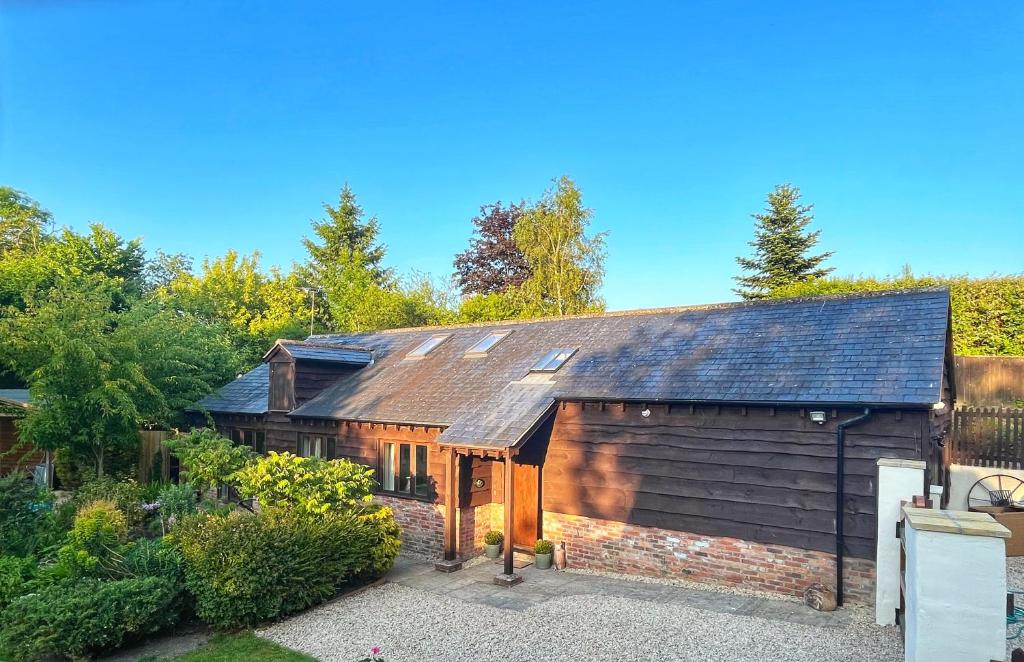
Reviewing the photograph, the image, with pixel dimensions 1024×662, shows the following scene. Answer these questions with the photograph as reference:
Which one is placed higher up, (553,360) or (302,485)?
(553,360)

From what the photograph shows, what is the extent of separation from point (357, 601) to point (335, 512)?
155cm

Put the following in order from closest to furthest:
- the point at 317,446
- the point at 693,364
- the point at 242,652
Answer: the point at 242,652 < the point at 693,364 < the point at 317,446

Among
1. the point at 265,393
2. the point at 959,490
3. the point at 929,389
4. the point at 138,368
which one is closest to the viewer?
the point at 929,389

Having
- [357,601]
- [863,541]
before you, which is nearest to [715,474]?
[863,541]

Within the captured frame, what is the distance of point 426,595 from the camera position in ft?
34.6

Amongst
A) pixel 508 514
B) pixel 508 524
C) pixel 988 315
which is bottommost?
pixel 508 524

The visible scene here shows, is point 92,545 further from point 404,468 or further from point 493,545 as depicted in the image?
point 493,545

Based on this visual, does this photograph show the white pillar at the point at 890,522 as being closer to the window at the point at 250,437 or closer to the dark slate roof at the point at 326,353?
the dark slate roof at the point at 326,353

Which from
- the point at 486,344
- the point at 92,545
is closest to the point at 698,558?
the point at 486,344

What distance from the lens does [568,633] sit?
27.8ft

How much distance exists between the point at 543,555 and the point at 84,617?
286 inches

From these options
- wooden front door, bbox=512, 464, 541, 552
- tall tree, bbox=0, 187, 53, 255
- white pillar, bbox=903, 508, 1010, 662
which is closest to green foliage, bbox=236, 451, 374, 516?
wooden front door, bbox=512, 464, 541, 552

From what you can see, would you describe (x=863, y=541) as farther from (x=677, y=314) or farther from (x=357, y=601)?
(x=357, y=601)

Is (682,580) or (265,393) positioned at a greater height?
(265,393)
